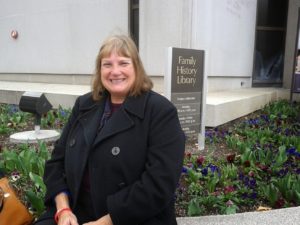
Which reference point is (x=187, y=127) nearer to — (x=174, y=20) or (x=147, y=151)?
(x=147, y=151)

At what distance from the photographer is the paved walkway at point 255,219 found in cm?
254

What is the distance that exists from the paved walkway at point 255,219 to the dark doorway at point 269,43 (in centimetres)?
649

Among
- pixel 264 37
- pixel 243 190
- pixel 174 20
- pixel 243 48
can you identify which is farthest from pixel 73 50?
pixel 243 190

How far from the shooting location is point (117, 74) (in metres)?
2.13

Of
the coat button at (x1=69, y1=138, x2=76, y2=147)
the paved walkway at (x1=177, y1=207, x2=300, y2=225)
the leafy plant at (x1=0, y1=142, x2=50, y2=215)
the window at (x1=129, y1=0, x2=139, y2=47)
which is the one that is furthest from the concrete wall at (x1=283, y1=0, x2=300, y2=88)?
the coat button at (x1=69, y1=138, x2=76, y2=147)

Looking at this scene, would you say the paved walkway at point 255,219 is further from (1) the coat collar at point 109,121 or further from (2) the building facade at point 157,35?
(2) the building facade at point 157,35

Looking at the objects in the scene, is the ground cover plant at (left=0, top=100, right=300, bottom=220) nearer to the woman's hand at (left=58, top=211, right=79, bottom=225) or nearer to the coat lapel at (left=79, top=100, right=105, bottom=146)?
the woman's hand at (left=58, top=211, right=79, bottom=225)

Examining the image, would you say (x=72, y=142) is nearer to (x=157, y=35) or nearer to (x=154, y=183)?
(x=154, y=183)

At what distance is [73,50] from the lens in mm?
8734

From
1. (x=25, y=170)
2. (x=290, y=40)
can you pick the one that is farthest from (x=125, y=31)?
(x=290, y=40)

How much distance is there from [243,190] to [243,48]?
18.3 feet

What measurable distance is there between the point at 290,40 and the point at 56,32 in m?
5.63

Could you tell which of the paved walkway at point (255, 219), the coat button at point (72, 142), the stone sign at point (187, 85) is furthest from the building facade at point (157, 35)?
the coat button at point (72, 142)

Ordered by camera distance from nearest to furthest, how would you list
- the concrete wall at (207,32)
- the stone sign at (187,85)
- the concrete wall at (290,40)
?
1. the stone sign at (187,85)
2. the concrete wall at (207,32)
3. the concrete wall at (290,40)
